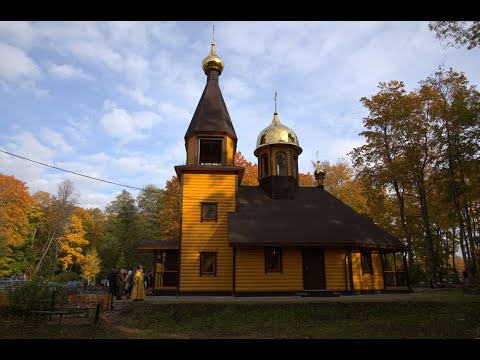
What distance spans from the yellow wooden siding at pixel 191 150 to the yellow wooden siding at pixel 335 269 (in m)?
9.40

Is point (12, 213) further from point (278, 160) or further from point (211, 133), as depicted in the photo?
point (278, 160)

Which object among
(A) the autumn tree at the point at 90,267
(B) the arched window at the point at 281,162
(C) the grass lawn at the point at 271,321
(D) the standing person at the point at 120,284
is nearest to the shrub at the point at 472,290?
(C) the grass lawn at the point at 271,321

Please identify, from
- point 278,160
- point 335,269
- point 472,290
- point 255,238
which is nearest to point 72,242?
point 278,160

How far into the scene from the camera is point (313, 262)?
18.9 meters

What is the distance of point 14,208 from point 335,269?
33965mm

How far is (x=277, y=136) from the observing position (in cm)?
2327

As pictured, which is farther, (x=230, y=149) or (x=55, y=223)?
(x=55, y=223)

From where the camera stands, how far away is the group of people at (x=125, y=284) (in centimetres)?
1582

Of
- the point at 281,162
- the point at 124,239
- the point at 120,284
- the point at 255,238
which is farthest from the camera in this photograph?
the point at 124,239

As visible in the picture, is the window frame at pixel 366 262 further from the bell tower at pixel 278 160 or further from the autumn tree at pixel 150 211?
the autumn tree at pixel 150 211

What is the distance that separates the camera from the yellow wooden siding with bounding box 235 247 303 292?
18172 millimetres
